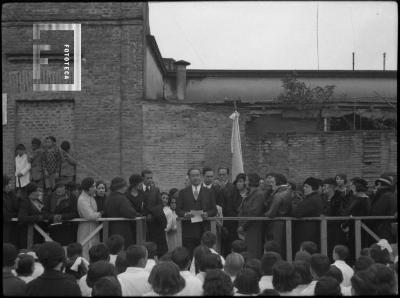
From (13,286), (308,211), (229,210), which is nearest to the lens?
(13,286)

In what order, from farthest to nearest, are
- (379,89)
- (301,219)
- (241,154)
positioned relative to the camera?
(379,89) → (241,154) → (301,219)

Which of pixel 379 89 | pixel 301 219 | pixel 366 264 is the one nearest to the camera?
pixel 366 264

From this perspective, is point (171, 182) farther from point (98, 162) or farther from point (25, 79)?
point (25, 79)

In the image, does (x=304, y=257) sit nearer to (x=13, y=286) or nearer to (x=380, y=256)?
(x=380, y=256)

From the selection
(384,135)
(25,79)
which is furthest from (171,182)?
(384,135)

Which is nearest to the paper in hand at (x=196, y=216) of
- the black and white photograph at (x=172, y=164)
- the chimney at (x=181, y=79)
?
the black and white photograph at (x=172, y=164)

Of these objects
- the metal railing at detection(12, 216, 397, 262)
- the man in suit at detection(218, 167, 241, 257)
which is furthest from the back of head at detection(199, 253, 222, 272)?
the man in suit at detection(218, 167, 241, 257)

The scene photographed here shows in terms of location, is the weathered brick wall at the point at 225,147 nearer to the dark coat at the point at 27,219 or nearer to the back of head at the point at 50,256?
the dark coat at the point at 27,219

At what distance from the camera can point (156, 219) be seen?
11.2m

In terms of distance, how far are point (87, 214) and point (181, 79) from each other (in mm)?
14286

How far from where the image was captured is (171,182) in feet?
62.1

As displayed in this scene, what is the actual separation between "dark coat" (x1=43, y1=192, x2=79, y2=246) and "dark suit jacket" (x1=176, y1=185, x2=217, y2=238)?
1.74 m

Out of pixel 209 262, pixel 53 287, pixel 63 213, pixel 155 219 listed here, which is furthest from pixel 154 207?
pixel 53 287

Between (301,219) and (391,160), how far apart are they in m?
8.60
